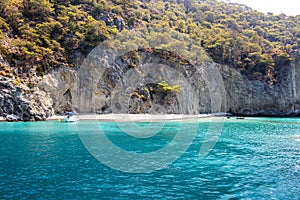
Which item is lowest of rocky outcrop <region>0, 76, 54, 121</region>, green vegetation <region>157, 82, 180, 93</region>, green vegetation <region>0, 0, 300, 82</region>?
rocky outcrop <region>0, 76, 54, 121</region>

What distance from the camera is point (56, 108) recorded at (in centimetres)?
5272

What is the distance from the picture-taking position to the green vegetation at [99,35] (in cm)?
5197

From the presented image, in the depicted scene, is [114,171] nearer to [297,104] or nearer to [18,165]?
[18,165]

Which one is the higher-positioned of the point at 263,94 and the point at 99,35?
the point at 99,35

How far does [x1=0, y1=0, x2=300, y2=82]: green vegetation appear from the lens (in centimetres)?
5197

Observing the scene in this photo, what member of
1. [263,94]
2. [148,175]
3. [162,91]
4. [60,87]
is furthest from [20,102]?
[263,94]

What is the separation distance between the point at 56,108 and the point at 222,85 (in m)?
46.3

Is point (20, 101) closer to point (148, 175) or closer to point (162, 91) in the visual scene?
point (162, 91)

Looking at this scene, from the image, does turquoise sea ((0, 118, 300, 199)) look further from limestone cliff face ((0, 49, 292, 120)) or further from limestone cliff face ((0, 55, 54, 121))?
limestone cliff face ((0, 49, 292, 120))

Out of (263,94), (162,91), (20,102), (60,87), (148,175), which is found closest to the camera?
(148,175)

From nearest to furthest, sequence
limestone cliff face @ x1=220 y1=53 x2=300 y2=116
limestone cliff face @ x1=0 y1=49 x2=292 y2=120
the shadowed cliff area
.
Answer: limestone cliff face @ x1=0 y1=49 x2=292 y2=120
the shadowed cliff area
limestone cliff face @ x1=220 y1=53 x2=300 y2=116

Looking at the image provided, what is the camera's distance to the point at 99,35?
2329 inches

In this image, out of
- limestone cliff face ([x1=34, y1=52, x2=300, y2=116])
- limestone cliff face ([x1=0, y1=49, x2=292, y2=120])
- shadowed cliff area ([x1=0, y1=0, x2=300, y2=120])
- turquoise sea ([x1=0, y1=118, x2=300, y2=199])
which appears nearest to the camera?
turquoise sea ([x1=0, y1=118, x2=300, y2=199])

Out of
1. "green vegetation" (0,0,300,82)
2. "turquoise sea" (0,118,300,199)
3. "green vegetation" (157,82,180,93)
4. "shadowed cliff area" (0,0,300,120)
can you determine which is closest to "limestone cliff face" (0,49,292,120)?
"shadowed cliff area" (0,0,300,120)
